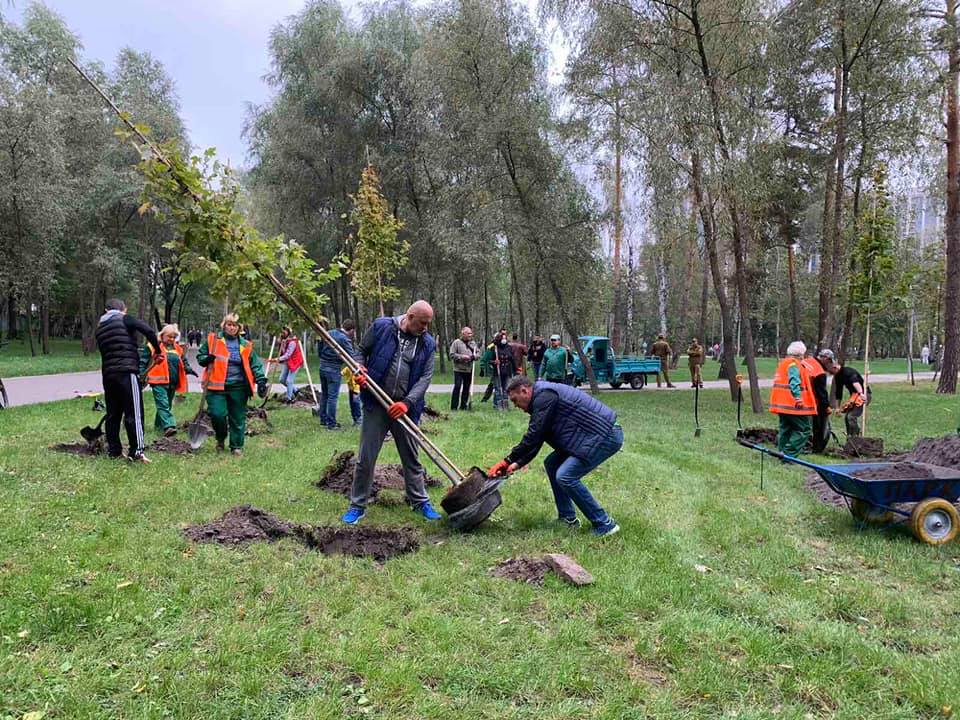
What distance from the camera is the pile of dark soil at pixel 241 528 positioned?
4652 mm

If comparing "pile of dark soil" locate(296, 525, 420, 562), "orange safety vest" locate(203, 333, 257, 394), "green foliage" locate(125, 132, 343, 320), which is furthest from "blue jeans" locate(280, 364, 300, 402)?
"pile of dark soil" locate(296, 525, 420, 562)

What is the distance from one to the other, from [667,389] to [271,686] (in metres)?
19.7

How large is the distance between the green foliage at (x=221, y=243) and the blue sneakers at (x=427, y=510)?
2064mm

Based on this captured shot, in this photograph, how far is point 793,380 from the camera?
26.5 ft

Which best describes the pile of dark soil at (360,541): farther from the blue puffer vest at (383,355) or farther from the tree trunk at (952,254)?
the tree trunk at (952,254)

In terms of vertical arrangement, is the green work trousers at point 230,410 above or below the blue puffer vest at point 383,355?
below

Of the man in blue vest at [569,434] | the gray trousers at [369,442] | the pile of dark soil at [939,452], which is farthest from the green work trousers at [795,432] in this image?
the gray trousers at [369,442]

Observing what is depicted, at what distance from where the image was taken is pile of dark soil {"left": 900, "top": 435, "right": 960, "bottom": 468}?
728 centimetres

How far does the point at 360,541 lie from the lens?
15.5 feet

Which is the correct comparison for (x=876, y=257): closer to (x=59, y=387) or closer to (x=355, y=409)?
(x=355, y=409)

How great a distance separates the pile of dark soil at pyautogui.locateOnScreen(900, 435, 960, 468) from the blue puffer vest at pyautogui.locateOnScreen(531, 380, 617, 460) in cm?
497

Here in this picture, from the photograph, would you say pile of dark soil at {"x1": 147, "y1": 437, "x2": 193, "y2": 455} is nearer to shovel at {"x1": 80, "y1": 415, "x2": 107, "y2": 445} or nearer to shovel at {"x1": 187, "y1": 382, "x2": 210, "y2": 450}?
shovel at {"x1": 187, "y1": 382, "x2": 210, "y2": 450}

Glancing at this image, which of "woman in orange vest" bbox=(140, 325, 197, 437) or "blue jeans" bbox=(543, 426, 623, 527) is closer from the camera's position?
"blue jeans" bbox=(543, 426, 623, 527)

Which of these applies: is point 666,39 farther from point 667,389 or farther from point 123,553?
point 123,553
